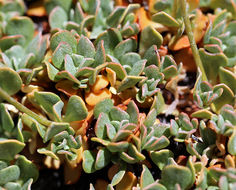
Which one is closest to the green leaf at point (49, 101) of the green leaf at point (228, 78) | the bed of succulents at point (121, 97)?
the bed of succulents at point (121, 97)

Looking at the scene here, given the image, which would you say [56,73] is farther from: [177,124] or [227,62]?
[227,62]

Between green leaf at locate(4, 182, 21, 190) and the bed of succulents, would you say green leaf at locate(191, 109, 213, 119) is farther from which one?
green leaf at locate(4, 182, 21, 190)

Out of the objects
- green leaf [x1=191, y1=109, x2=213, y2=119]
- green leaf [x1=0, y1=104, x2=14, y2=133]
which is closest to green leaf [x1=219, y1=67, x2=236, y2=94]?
green leaf [x1=191, y1=109, x2=213, y2=119]

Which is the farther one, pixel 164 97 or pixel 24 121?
pixel 164 97

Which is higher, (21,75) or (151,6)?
(151,6)

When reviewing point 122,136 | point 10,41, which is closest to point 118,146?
point 122,136

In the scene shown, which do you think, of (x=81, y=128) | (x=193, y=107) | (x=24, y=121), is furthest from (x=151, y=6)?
(x=24, y=121)
